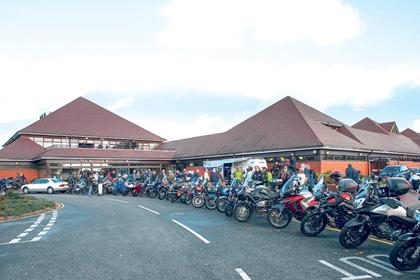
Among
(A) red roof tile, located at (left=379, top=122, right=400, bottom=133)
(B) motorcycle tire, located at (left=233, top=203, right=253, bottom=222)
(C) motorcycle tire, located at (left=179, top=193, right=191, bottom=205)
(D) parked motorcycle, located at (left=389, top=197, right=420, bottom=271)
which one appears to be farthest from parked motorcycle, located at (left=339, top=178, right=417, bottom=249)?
(A) red roof tile, located at (left=379, top=122, right=400, bottom=133)

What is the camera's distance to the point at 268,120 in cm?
3734

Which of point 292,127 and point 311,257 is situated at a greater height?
point 292,127

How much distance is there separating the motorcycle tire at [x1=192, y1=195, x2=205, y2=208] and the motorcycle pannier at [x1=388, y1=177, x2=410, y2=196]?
1047cm

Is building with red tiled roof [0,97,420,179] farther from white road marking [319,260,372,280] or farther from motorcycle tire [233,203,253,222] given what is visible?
white road marking [319,260,372,280]

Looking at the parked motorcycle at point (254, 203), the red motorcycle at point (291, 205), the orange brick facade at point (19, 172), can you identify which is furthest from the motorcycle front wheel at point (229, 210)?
the orange brick facade at point (19, 172)

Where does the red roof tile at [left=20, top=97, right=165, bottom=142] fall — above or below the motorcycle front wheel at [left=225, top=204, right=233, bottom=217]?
above

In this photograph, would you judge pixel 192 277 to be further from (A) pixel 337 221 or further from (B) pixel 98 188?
(B) pixel 98 188

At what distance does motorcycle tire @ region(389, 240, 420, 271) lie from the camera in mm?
5867

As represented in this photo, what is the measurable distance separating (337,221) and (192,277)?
4.73 meters

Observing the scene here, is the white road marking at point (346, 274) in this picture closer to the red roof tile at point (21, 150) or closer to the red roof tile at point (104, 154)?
the red roof tile at point (104, 154)

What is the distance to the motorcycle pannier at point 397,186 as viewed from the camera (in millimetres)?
7434

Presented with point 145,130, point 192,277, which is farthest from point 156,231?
point 145,130

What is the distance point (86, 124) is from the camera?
47.8 meters

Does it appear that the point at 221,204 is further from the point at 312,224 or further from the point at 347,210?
the point at 347,210
